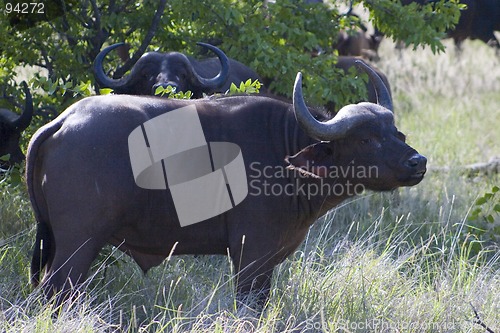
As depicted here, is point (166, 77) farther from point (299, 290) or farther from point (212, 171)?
point (299, 290)

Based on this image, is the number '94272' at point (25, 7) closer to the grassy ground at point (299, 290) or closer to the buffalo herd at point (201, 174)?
the grassy ground at point (299, 290)

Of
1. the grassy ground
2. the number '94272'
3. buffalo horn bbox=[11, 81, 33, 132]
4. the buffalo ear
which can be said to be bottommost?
the grassy ground

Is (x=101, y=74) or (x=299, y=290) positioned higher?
(x=101, y=74)

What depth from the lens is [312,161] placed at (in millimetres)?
5641

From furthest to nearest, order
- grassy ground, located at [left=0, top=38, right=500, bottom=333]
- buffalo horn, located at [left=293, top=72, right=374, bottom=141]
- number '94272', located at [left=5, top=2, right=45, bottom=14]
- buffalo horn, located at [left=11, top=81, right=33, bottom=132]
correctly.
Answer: number '94272', located at [left=5, top=2, right=45, bottom=14] → buffalo horn, located at [left=11, top=81, right=33, bottom=132] → buffalo horn, located at [left=293, top=72, right=374, bottom=141] → grassy ground, located at [left=0, top=38, right=500, bottom=333]

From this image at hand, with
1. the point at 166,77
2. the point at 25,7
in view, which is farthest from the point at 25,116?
the point at 166,77

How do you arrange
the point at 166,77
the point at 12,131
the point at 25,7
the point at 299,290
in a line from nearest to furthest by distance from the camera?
the point at 299,290
the point at 12,131
the point at 25,7
the point at 166,77

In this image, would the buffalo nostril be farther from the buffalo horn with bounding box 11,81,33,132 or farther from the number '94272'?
the number '94272'

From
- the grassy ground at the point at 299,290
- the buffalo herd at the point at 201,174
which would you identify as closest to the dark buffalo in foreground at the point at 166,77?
the grassy ground at the point at 299,290

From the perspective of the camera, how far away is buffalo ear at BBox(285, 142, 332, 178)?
220 inches

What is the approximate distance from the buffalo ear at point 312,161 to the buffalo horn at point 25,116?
100 inches

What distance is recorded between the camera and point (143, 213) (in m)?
5.56

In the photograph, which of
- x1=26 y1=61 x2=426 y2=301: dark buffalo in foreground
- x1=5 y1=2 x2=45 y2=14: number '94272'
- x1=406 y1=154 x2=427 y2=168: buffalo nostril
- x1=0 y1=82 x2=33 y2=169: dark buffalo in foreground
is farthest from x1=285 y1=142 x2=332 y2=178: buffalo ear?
x1=5 y1=2 x2=45 y2=14: number '94272'

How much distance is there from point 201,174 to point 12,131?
8.37 ft
